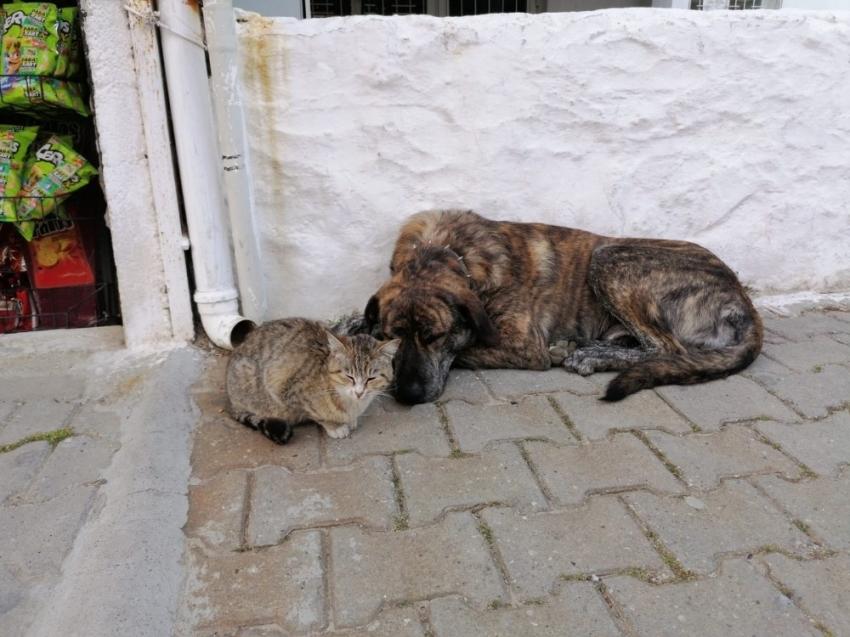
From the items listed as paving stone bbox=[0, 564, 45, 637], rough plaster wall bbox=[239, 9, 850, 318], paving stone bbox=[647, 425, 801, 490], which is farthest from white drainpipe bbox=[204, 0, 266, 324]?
paving stone bbox=[647, 425, 801, 490]

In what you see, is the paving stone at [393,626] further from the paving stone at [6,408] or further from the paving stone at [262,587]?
the paving stone at [6,408]

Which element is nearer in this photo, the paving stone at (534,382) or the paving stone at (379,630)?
the paving stone at (379,630)

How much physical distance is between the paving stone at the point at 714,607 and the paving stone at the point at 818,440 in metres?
0.89

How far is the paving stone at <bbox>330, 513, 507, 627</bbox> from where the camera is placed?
2.00 m

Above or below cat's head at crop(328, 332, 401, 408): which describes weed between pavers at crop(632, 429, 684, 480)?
below

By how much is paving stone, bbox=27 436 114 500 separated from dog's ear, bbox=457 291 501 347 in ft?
5.95

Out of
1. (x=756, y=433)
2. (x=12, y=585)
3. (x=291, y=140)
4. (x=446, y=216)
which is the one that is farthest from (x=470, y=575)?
(x=291, y=140)

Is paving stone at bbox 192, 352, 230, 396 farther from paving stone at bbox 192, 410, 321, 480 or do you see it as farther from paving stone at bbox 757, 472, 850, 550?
paving stone at bbox 757, 472, 850, 550

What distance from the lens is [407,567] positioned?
213 centimetres

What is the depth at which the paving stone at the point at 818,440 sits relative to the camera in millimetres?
2722

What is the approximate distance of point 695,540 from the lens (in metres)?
2.24

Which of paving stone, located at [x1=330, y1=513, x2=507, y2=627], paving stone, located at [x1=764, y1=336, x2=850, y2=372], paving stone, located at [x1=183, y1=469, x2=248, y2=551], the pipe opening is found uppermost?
the pipe opening

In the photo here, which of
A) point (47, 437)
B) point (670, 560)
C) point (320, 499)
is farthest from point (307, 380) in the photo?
point (670, 560)

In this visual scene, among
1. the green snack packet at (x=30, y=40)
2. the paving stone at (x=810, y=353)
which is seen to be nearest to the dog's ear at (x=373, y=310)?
the green snack packet at (x=30, y=40)
